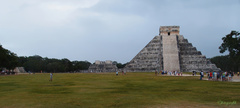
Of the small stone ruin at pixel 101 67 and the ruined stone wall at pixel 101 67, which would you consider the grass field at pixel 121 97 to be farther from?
the ruined stone wall at pixel 101 67

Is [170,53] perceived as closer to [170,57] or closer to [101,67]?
[170,57]

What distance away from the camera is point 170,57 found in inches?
2110

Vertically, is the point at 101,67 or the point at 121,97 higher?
the point at 101,67


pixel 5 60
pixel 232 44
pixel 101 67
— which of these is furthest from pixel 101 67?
pixel 232 44

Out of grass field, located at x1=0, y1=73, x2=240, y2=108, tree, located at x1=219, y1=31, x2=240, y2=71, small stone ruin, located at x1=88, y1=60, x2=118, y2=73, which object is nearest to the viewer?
grass field, located at x1=0, y1=73, x2=240, y2=108

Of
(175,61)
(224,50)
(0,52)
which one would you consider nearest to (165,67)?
(175,61)

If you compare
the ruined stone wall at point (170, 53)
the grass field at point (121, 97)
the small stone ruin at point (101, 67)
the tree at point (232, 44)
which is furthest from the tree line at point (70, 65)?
the grass field at point (121, 97)

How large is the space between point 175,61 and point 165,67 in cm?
326

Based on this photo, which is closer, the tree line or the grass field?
the grass field

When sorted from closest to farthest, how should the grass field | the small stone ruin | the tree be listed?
the grass field < the tree < the small stone ruin

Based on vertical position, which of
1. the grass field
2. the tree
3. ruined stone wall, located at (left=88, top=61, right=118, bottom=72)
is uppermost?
the tree

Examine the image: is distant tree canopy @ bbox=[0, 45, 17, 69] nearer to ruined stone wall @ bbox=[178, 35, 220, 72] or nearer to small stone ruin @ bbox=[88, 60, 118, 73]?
small stone ruin @ bbox=[88, 60, 118, 73]

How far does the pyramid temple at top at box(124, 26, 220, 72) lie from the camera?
51562 mm

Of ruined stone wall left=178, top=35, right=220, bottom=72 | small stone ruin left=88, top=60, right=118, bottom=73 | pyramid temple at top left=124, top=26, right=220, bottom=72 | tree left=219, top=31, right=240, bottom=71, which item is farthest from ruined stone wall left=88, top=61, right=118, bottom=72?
tree left=219, top=31, right=240, bottom=71
